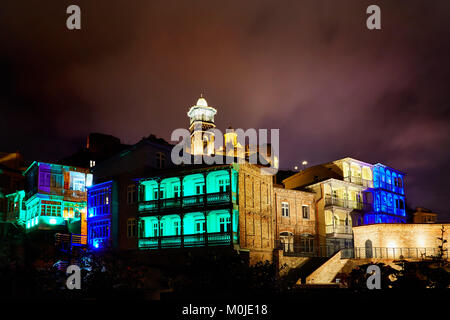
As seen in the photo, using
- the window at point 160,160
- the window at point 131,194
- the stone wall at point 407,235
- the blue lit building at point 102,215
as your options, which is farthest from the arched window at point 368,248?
the blue lit building at point 102,215

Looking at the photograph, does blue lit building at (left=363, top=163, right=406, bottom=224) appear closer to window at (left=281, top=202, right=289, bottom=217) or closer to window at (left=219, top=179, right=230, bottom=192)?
window at (left=281, top=202, right=289, bottom=217)

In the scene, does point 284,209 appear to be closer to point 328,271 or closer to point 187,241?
point 328,271

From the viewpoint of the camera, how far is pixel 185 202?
37.8 m

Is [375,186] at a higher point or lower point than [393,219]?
higher

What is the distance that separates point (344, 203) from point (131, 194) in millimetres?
23189

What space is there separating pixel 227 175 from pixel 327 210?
1539cm

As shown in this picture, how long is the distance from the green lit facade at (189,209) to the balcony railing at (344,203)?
15.1 m

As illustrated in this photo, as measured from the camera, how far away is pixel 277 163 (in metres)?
83.9

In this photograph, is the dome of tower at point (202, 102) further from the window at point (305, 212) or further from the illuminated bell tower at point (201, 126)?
the window at point (305, 212)

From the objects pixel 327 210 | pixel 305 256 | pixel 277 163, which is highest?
pixel 277 163

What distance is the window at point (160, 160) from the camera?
42.9m

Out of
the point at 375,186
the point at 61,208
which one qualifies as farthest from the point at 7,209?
the point at 375,186
